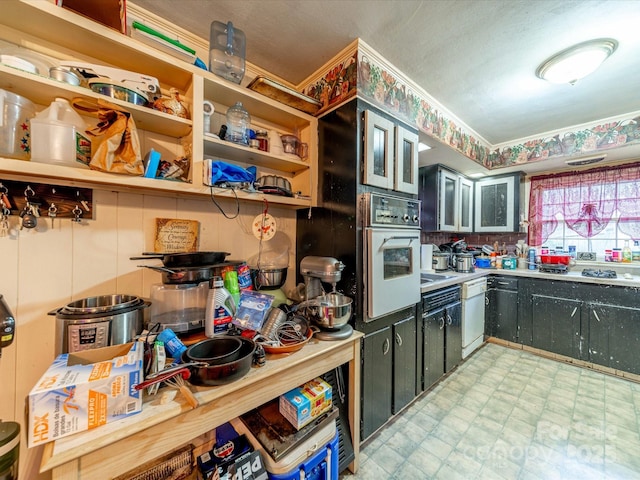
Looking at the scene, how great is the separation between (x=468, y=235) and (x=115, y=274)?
4180mm

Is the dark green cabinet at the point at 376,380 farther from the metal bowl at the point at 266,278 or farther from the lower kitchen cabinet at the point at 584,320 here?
the lower kitchen cabinet at the point at 584,320

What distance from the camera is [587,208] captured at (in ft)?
9.61

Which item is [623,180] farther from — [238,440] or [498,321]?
[238,440]

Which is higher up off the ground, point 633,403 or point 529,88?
point 529,88

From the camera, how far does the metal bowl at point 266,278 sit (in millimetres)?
1489

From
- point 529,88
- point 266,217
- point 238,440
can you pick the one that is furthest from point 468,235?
point 238,440

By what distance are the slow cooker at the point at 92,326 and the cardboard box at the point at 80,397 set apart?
0.09 meters

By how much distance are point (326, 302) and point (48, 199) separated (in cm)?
132

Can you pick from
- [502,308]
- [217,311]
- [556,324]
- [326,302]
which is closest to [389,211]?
[326,302]

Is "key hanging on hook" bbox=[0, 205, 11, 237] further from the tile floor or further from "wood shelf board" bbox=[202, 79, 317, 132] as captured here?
the tile floor

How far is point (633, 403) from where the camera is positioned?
1.93 m

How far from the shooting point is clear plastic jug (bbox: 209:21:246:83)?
1318 mm

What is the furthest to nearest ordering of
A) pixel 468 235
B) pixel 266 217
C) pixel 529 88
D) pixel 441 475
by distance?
pixel 468 235 → pixel 529 88 → pixel 266 217 → pixel 441 475

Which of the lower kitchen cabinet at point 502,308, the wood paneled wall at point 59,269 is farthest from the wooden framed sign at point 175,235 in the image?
the lower kitchen cabinet at point 502,308
